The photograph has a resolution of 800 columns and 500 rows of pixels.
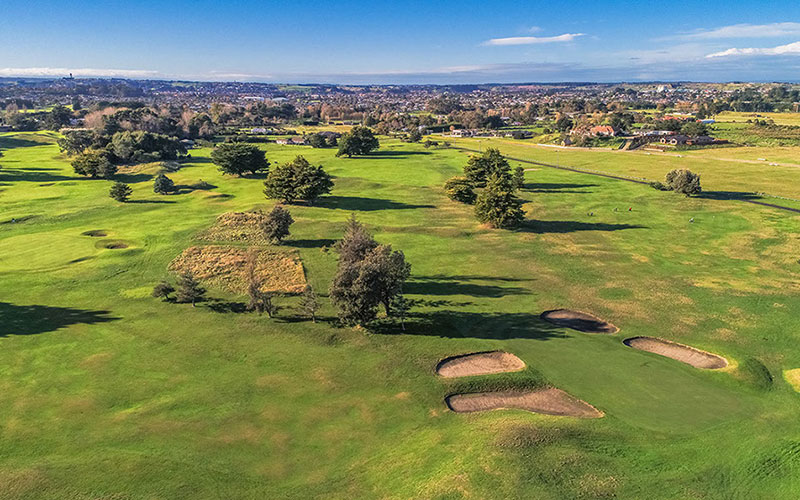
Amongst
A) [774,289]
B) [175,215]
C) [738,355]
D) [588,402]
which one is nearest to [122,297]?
[175,215]

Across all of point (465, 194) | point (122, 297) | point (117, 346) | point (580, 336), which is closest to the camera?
point (117, 346)

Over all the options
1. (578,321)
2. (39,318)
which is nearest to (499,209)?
(578,321)

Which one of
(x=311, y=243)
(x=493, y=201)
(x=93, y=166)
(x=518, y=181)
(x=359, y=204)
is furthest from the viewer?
(x=93, y=166)

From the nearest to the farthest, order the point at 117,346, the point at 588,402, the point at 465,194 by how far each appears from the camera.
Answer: the point at 588,402
the point at 117,346
the point at 465,194

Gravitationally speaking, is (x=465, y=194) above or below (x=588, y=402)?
above

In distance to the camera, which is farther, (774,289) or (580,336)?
(774,289)

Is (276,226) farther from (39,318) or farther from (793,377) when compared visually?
(793,377)

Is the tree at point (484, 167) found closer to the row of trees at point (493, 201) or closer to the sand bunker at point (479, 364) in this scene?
Result: the row of trees at point (493, 201)

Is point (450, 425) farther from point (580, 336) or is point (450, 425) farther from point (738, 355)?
point (738, 355)
